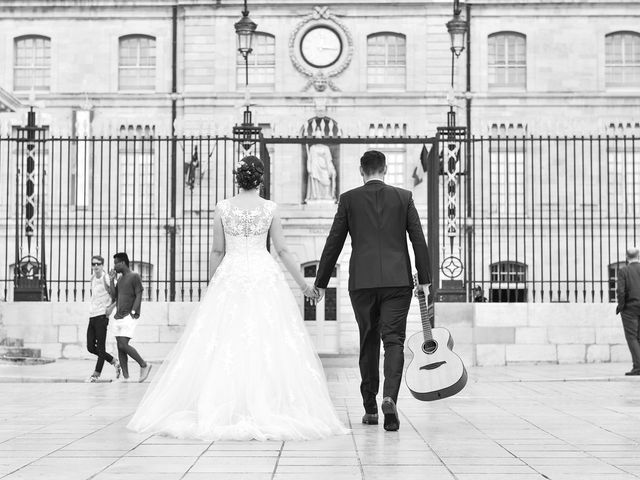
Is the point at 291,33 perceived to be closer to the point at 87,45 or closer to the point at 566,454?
the point at 87,45

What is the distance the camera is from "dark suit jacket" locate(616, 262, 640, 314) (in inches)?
577

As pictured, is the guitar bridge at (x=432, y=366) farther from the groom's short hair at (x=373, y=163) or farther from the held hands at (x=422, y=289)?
the groom's short hair at (x=373, y=163)

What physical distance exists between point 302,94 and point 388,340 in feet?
82.7

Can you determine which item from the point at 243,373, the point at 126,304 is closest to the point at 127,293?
the point at 126,304

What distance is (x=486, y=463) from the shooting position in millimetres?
6316

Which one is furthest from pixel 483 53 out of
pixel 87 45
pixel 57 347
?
pixel 57 347

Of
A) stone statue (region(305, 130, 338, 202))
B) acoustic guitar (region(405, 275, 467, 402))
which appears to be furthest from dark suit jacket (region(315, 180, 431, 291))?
stone statue (region(305, 130, 338, 202))

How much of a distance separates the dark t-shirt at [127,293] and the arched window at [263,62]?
64.6 feet

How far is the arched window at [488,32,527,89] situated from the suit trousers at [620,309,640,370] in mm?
19151

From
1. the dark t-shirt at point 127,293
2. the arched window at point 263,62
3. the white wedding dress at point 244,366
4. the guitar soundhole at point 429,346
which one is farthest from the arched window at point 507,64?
the white wedding dress at point 244,366

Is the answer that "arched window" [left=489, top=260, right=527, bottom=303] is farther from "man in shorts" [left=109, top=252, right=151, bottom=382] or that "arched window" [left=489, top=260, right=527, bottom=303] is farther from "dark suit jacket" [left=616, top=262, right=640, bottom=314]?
"man in shorts" [left=109, top=252, right=151, bottom=382]

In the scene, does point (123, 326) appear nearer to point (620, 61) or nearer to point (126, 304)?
point (126, 304)

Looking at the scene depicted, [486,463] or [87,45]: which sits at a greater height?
[87,45]

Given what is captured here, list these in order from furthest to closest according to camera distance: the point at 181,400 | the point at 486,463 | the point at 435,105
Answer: the point at 435,105
the point at 181,400
the point at 486,463
